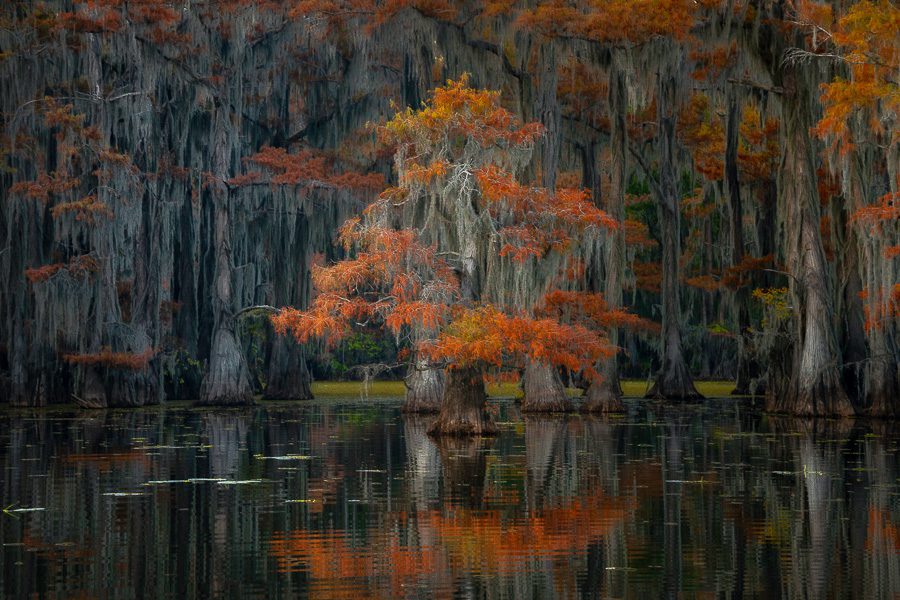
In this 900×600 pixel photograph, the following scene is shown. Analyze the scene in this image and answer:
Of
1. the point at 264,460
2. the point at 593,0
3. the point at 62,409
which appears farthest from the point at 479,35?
the point at 264,460

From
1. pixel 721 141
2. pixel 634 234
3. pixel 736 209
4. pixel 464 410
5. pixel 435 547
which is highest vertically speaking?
pixel 721 141

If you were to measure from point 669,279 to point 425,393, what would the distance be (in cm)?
1024

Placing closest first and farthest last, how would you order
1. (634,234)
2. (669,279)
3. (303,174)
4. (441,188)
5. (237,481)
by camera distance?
(237,481)
(441,188)
(303,174)
(669,279)
(634,234)

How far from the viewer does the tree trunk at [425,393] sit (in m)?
31.4

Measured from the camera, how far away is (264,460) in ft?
59.8

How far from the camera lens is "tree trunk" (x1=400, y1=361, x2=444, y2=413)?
3141 cm

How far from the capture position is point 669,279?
39031 mm

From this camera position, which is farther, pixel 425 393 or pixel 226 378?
pixel 226 378

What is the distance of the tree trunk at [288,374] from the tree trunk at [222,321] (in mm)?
4334

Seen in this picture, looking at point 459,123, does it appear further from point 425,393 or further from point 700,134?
point 700,134

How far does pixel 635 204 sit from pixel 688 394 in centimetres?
1142

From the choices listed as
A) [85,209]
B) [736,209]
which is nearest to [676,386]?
[736,209]

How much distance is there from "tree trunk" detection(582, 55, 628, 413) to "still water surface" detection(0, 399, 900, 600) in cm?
964

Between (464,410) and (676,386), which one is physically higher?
(676,386)
